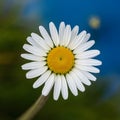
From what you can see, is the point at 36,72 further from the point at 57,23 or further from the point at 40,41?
the point at 57,23

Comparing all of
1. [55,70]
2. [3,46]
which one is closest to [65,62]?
[55,70]

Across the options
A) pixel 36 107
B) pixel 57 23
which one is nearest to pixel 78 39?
pixel 36 107

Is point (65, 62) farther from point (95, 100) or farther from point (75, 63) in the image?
point (95, 100)

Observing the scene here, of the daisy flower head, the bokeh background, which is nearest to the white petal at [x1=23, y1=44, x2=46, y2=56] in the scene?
the daisy flower head

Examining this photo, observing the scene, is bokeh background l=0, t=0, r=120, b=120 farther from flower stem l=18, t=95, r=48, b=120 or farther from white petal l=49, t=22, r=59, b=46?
white petal l=49, t=22, r=59, b=46

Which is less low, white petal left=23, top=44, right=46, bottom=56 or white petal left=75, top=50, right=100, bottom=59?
white petal left=23, top=44, right=46, bottom=56

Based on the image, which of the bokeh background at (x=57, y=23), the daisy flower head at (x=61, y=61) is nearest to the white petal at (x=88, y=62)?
the daisy flower head at (x=61, y=61)

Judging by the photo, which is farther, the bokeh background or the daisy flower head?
the bokeh background
